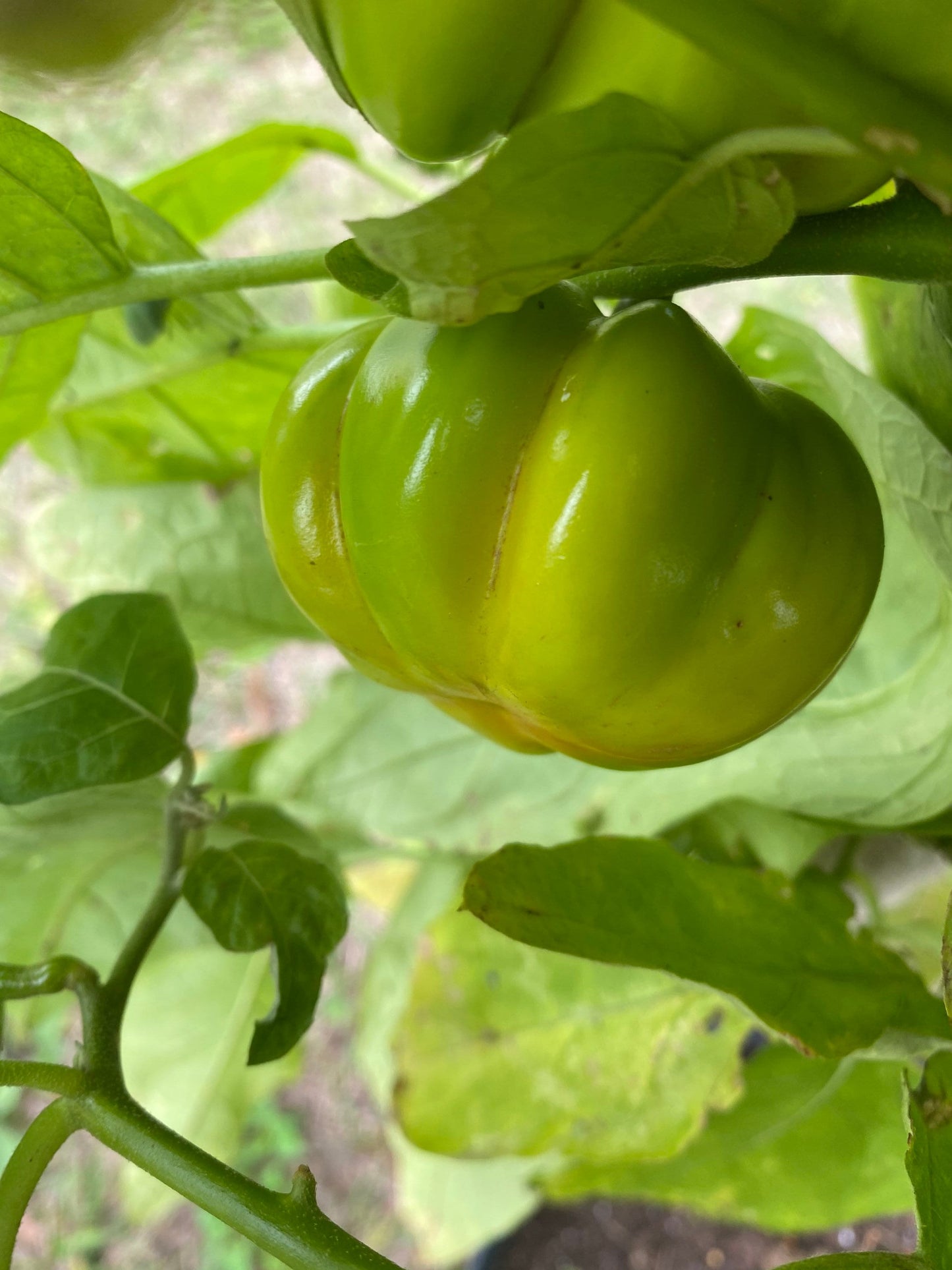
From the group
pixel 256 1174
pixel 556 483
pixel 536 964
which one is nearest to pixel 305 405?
pixel 556 483

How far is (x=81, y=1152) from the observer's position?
1175 mm

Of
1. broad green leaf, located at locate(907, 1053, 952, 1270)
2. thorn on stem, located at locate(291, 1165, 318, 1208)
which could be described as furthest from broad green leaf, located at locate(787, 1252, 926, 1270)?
thorn on stem, located at locate(291, 1165, 318, 1208)

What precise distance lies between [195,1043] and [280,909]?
36 cm

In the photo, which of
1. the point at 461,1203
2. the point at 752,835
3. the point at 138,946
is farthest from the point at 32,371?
the point at 461,1203

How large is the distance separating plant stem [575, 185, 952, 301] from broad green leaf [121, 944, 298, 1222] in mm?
513

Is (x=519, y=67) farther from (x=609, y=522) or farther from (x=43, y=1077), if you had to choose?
(x=43, y=1077)

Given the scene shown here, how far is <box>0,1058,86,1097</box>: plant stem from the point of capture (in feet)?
0.89

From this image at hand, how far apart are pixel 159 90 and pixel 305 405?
1.07 meters

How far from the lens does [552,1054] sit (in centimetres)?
51

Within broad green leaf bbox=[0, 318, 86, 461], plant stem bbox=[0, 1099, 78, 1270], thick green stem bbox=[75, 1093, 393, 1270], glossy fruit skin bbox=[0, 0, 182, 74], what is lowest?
plant stem bbox=[0, 1099, 78, 1270]

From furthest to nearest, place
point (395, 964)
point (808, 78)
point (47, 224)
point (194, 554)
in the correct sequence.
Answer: point (395, 964) → point (194, 554) → point (47, 224) → point (808, 78)

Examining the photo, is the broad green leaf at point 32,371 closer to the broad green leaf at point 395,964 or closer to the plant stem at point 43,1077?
the plant stem at point 43,1077

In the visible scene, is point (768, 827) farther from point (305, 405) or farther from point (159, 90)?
point (159, 90)

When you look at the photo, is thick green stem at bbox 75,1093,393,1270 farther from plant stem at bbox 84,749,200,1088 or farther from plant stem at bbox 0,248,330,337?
plant stem at bbox 0,248,330,337
